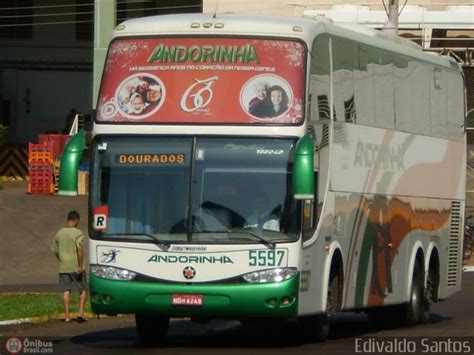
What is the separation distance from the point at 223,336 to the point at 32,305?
537 cm

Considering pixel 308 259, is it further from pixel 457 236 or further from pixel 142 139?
pixel 457 236

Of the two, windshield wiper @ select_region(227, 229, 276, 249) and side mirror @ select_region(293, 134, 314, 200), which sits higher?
side mirror @ select_region(293, 134, 314, 200)

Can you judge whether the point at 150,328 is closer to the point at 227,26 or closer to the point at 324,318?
the point at 324,318

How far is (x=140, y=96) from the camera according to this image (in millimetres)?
15969

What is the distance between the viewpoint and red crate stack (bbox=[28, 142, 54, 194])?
43344 millimetres

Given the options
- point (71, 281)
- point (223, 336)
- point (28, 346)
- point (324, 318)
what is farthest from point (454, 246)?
point (28, 346)

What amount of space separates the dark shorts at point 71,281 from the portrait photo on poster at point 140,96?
523 cm

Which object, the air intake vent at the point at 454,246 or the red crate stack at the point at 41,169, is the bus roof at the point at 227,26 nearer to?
the air intake vent at the point at 454,246

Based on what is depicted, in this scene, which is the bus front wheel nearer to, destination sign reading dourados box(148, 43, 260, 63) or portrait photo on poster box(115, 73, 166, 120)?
destination sign reading dourados box(148, 43, 260, 63)

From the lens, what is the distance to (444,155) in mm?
21938

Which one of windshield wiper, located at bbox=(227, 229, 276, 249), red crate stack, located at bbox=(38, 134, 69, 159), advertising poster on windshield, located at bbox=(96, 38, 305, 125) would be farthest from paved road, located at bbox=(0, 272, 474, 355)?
red crate stack, located at bbox=(38, 134, 69, 159)

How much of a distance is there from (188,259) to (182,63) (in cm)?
231

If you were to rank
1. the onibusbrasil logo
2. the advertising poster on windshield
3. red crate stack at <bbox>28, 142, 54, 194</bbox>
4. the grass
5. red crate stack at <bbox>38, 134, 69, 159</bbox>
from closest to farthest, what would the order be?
1. the advertising poster on windshield
2. the onibusbrasil logo
3. the grass
4. red crate stack at <bbox>28, 142, 54, 194</bbox>
5. red crate stack at <bbox>38, 134, 69, 159</bbox>

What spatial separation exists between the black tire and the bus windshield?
5.48 ft
